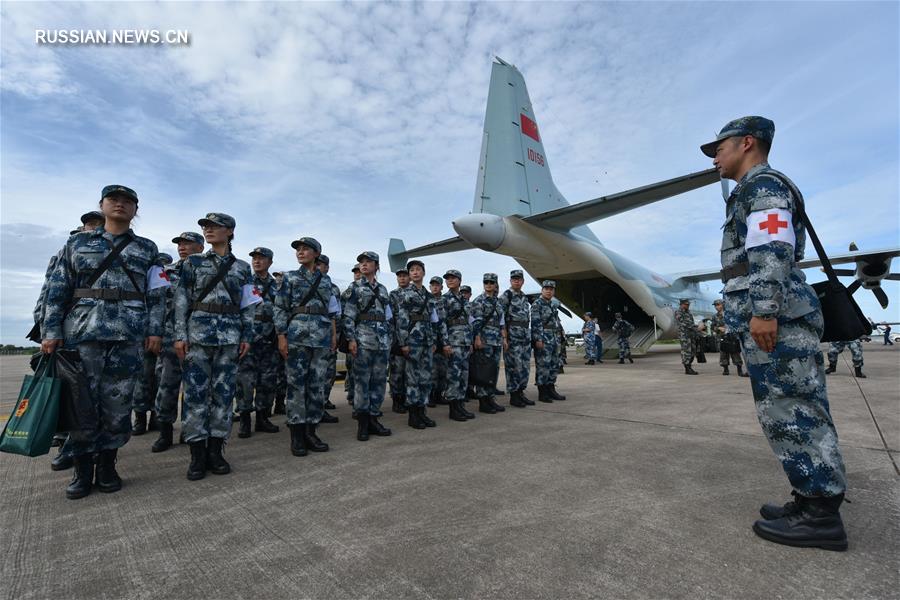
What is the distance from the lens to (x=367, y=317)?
4398 millimetres

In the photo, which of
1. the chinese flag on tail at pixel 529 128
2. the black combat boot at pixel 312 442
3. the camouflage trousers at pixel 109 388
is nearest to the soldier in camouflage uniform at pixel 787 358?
the black combat boot at pixel 312 442

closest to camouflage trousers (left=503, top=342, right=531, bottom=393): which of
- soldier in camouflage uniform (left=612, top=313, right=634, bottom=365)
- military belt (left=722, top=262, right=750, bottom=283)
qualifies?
military belt (left=722, top=262, right=750, bottom=283)

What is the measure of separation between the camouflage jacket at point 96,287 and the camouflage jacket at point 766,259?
12.3 feet

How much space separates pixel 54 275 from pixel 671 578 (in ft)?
12.7

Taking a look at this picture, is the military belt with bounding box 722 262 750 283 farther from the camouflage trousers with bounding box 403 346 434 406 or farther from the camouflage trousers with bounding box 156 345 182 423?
the camouflage trousers with bounding box 156 345 182 423

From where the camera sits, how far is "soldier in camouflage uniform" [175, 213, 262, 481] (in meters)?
3.13

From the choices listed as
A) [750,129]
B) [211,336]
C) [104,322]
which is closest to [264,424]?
[211,336]

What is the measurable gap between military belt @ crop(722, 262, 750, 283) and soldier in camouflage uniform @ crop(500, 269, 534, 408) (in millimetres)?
3823

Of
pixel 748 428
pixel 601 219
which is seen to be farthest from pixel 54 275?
pixel 601 219

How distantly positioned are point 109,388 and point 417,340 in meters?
2.87

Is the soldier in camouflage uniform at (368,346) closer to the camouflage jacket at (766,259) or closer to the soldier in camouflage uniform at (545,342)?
the soldier in camouflage uniform at (545,342)

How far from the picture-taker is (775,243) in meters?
1.96

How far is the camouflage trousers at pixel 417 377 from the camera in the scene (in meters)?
4.69

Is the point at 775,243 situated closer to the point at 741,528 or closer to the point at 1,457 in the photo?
the point at 741,528
